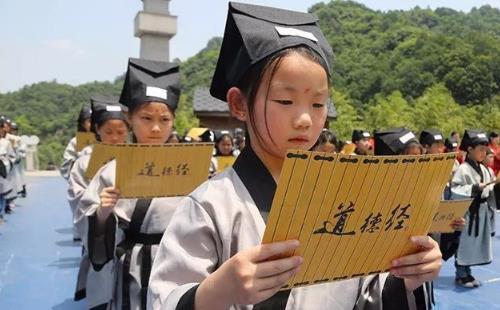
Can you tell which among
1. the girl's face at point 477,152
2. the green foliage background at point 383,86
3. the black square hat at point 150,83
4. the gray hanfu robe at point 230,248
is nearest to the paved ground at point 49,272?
the girl's face at point 477,152

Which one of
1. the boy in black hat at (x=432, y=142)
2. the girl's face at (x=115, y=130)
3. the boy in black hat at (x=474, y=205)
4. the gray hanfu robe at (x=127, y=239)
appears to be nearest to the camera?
the gray hanfu robe at (x=127, y=239)

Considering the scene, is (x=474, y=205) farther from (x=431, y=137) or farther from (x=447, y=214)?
(x=447, y=214)

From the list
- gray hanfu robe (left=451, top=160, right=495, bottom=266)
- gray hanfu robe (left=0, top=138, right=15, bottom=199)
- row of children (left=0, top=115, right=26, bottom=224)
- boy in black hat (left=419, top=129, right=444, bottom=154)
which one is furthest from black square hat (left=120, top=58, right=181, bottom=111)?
gray hanfu robe (left=0, top=138, right=15, bottom=199)

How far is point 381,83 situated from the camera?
48.4 m

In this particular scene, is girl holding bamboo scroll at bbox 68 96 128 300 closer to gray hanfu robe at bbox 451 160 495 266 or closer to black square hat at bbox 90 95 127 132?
black square hat at bbox 90 95 127 132

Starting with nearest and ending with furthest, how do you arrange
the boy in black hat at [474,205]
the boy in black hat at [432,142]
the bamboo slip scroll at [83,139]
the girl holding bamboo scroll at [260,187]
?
the girl holding bamboo scroll at [260,187] < the boy in black hat at [474,205] < the bamboo slip scroll at [83,139] < the boy in black hat at [432,142]

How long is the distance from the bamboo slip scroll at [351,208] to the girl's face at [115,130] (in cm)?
295

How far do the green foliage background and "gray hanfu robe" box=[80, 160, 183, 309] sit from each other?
938 inches

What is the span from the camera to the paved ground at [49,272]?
4.95m

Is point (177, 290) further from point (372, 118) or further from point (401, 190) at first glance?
point (372, 118)

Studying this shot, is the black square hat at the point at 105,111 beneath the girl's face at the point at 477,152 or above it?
above

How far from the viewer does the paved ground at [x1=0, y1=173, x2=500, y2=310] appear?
495 cm

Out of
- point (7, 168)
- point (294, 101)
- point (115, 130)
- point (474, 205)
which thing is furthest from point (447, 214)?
point (7, 168)

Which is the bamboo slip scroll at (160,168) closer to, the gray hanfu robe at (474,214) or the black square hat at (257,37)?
the black square hat at (257,37)
